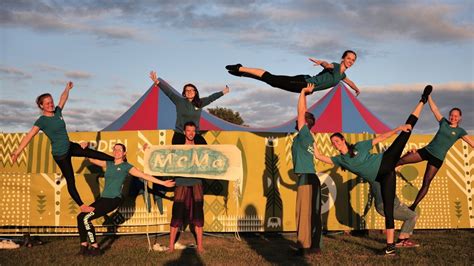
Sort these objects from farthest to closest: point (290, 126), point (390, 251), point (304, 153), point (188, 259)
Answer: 1. point (290, 126)
2. point (304, 153)
3. point (390, 251)
4. point (188, 259)

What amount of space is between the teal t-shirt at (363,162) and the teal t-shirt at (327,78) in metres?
0.93

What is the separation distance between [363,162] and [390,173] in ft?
1.22

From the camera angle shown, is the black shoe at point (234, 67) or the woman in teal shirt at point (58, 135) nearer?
the woman in teal shirt at point (58, 135)

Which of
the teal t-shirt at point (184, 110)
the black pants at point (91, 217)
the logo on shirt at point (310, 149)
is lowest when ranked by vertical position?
the black pants at point (91, 217)

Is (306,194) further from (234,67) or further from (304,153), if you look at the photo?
(234,67)

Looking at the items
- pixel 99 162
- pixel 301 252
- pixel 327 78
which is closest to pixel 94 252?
pixel 99 162

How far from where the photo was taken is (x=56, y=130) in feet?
19.4

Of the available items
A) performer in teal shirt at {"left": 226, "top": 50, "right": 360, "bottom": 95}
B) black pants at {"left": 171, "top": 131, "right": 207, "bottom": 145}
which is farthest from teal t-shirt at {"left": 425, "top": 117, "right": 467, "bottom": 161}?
black pants at {"left": 171, "top": 131, "right": 207, "bottom": 145}

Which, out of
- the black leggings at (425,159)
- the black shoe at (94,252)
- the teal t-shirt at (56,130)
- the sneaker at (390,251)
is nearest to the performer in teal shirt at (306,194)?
the sneaker at (390,251)

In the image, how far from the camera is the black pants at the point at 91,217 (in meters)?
5.53

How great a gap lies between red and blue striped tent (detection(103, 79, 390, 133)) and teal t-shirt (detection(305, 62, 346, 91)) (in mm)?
7519

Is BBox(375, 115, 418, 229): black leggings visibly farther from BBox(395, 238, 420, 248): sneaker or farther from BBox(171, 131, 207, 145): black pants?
BBox(171, 131, 207, 145): black pants

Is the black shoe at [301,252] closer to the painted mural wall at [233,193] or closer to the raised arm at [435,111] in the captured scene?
the painted mural wall at [233,193]

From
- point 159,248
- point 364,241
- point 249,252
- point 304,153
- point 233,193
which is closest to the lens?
point 304,153
